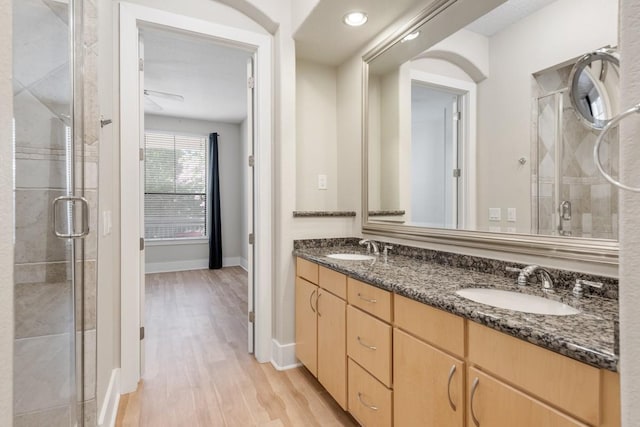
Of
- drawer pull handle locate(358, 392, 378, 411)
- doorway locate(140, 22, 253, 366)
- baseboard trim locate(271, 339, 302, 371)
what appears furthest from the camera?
doorway locate(140, 22, 253, 366)

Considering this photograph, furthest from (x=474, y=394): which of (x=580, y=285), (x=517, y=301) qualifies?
(x=580, y=285)

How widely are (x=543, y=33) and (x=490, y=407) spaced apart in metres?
1.39

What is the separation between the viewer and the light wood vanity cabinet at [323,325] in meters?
1.68

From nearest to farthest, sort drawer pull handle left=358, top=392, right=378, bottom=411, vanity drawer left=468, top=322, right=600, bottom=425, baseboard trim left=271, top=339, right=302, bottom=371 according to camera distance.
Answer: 1. vanity drawer left=468, top=322, right=600, bottom=425
2. drawer pull handle left=358, top=392, right=378, bottom=411
3. baseboard trim left=271, top=339, right=302, bottom=371

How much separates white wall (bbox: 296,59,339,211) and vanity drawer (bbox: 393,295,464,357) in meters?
1.52

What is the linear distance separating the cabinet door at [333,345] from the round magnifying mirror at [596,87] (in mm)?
1286

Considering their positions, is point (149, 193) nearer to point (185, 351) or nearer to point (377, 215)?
point (185, 351)

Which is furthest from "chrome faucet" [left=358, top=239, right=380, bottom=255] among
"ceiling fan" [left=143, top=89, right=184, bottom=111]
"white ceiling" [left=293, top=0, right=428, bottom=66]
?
"ceiling fan" [left=143, top=89, right=184, bottom=111]

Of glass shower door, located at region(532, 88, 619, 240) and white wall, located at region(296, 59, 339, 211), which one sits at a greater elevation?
white wall, located at region(296, 59, 339, 211)

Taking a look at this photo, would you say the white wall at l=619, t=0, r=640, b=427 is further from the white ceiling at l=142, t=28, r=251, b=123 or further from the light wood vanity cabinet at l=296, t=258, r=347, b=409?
the white ceiling at l=142, t=28, r=251, b=123

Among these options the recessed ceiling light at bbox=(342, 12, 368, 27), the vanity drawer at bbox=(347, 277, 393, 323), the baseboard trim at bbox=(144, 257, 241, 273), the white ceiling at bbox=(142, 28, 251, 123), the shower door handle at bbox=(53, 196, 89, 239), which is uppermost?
the white ceiling at bbox=(142, 28, 251, 123)

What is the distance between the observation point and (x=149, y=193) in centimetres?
542

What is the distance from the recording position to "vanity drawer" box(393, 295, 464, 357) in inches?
39.4

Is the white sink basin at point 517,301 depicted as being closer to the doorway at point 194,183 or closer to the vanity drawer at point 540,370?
the vanity drawer at point 540,370
